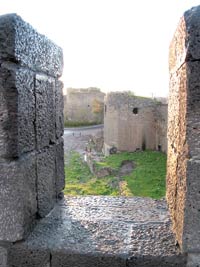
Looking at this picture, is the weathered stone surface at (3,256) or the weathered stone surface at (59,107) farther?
the weathered stone surface at (59,107)

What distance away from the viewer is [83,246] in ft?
7.08

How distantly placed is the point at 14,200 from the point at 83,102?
3054 cm

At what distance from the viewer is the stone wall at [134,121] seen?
22703mm

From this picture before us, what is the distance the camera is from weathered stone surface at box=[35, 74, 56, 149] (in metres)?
2.42

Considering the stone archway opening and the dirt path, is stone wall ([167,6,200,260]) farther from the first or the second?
the dirt path

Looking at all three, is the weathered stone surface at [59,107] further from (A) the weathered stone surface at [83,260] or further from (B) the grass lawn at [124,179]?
(B) the grass lawn at [124,179]

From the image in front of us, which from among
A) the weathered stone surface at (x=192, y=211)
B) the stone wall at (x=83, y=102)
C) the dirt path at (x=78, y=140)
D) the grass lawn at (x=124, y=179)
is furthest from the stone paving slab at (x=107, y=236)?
the stone wall at (x=83, y=102)

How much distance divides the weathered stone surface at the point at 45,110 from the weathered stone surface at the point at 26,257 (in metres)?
0.66

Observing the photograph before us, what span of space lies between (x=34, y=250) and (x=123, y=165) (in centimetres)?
1683

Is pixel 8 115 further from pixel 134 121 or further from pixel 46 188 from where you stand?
pixel 134 121

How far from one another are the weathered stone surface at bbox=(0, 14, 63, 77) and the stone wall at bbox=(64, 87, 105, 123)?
29.5m

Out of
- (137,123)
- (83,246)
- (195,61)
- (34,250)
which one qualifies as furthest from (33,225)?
(137,123)

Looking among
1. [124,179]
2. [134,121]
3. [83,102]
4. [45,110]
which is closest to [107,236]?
[45,110]

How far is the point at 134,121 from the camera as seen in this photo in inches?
904
